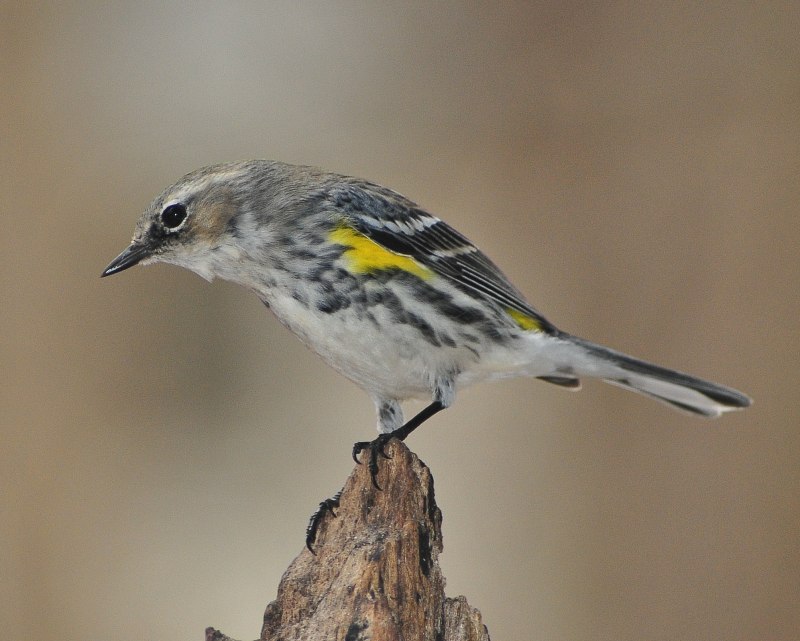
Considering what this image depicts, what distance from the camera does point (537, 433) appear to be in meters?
4.01

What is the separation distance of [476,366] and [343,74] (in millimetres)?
2420

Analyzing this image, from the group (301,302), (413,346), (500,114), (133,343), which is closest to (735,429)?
Answer: (500,114)

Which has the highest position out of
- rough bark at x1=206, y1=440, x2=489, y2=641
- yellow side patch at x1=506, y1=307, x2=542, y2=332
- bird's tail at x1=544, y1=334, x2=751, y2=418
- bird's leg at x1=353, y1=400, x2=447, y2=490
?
yellow side patch at x1=506, y1=307, x2=542, y2=332

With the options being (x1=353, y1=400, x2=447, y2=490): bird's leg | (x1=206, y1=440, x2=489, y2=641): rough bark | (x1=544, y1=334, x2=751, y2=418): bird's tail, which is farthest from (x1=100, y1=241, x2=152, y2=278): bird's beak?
(x1=544, y1=334, x2=751, y2=418): bird's tail

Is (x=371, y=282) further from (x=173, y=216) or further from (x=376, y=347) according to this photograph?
(x=173, y=216)

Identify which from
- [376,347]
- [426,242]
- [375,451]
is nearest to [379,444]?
[375,451]

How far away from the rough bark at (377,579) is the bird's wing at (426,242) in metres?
0.69

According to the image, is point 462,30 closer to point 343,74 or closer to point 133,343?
point 343,74

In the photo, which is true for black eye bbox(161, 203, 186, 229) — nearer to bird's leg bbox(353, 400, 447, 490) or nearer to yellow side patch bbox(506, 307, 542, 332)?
bird's leg bbox(353, 400, 447, 490)

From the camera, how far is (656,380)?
2.39 meters

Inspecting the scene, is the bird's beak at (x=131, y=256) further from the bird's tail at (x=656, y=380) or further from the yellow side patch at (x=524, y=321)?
the bird's tail at (x=656, y=380)

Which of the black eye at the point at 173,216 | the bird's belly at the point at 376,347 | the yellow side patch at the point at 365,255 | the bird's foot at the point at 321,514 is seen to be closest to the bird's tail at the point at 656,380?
the bird's belly at the point at 376,347

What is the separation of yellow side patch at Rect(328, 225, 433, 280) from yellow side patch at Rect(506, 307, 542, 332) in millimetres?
278

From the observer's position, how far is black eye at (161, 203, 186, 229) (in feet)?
7.29
